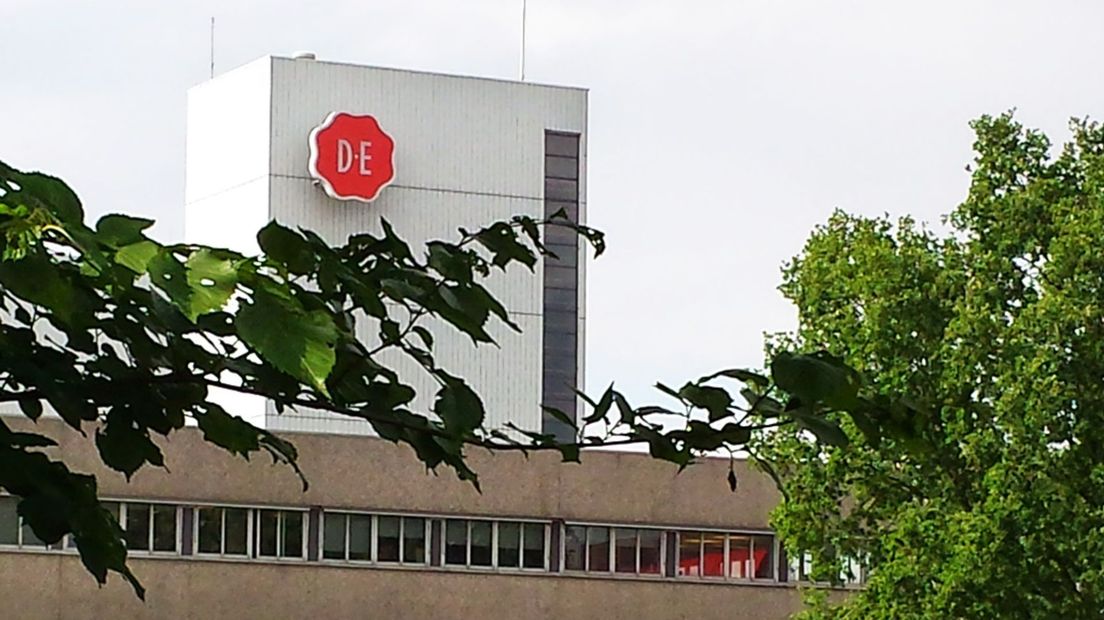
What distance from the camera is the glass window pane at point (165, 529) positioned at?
1642 inches

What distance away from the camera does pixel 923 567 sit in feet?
124

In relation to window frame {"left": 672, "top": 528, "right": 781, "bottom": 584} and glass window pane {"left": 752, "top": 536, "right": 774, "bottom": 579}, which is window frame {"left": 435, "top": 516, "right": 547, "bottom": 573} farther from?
glass window pane {"left": 752, "top": 536, "right": 774, "bottom": 579}

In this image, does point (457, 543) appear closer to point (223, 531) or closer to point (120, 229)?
point (223, 531)

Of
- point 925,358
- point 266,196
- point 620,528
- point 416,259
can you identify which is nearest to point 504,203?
point 266,196

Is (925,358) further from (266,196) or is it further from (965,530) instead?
(266,196)

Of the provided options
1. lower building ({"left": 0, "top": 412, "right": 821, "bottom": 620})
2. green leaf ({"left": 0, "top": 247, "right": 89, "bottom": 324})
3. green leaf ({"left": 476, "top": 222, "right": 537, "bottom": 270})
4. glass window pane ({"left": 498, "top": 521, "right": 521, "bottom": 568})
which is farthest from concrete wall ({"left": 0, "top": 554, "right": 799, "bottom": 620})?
green leaf ({"left": 0, "top": 247, "right": 89, "bottom": 324})

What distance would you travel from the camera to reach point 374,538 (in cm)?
4347

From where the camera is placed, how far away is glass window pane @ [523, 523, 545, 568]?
4450 cm

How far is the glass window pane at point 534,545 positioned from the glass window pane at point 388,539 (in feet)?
7.15

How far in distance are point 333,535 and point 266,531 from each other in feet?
3.78

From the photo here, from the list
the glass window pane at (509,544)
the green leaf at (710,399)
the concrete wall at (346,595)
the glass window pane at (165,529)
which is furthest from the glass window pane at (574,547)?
the green leaf at (710,399)

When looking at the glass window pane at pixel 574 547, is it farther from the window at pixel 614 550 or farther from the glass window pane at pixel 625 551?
the glass window pane at pixel 625 551

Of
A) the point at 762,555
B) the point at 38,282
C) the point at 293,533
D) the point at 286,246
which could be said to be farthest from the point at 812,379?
the point at 762,555

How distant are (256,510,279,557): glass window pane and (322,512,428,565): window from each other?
816mm
